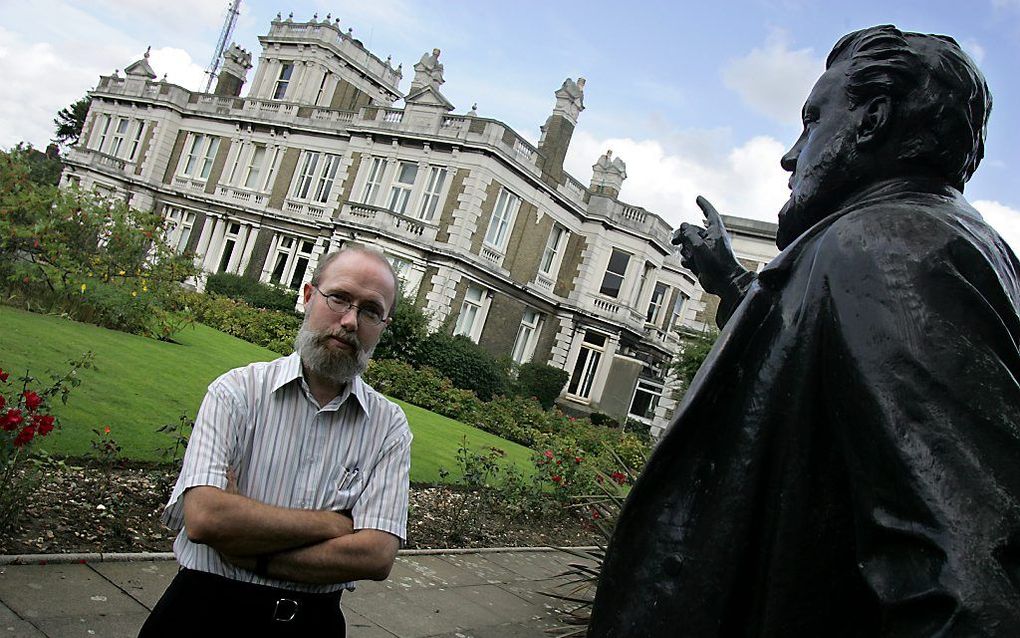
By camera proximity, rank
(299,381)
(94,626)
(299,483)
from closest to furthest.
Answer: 1. (299,483)
2. (299,381)
3. (94,626)

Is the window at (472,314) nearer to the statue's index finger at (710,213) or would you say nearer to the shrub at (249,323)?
the shrub at (249,323)

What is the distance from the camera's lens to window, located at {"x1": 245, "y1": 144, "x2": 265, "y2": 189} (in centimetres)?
3953

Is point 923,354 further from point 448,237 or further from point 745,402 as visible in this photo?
point 448,237

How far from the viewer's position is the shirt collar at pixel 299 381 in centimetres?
279

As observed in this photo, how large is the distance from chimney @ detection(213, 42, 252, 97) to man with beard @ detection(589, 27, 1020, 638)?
158 feet

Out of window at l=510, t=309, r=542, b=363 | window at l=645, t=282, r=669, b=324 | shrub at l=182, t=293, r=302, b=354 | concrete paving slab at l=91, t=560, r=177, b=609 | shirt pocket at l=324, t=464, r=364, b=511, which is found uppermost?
window at l=645, t=282, r=669, b=324

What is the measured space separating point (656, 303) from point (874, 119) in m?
37.5

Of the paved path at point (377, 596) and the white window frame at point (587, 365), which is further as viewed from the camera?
the white window frame at point (587, 365)

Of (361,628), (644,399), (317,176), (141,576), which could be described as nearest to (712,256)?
(361,628)

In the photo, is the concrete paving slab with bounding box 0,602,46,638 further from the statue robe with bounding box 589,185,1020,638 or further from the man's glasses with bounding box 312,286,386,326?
the statue robe with bounding box 589,185,1020,638

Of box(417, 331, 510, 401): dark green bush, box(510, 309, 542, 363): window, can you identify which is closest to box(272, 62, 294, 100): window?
box(510, 309, 542, 363): window

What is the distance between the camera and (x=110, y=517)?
18.2 ft

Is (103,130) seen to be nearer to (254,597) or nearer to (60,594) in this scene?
(60,594)

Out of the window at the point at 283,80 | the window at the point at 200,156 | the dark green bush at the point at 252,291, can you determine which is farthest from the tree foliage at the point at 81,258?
the window at the point at 283,80
